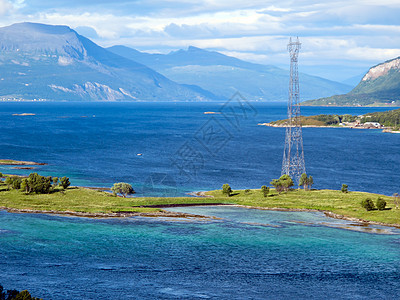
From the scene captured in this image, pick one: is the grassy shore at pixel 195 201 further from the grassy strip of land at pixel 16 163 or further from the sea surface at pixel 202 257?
the grassy strip of land at pixel 16 163

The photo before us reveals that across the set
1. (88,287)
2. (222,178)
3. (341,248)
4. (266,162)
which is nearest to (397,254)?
(341,248)

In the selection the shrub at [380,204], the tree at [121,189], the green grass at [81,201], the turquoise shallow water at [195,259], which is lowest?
the turquoise shallow water at [195,259]

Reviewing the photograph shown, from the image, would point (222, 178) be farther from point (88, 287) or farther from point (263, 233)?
point (88, 287)

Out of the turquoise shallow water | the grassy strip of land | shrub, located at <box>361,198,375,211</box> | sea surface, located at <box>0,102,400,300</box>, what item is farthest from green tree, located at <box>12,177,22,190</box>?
shrub, located at <box>361,198,375,211</box>

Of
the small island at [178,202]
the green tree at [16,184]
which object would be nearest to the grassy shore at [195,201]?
the small island at [178,202]

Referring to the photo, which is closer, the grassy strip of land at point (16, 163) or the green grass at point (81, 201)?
the green grass at point (81, 201)

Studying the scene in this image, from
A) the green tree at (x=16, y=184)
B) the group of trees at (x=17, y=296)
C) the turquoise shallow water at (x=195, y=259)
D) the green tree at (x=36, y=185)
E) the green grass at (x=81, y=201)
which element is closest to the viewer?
the group of trees at (x=17, y=296)

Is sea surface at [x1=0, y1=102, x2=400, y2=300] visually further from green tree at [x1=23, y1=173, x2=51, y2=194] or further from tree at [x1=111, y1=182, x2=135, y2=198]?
tree at [x1=111, y1=182, x2=135, y2=198]
